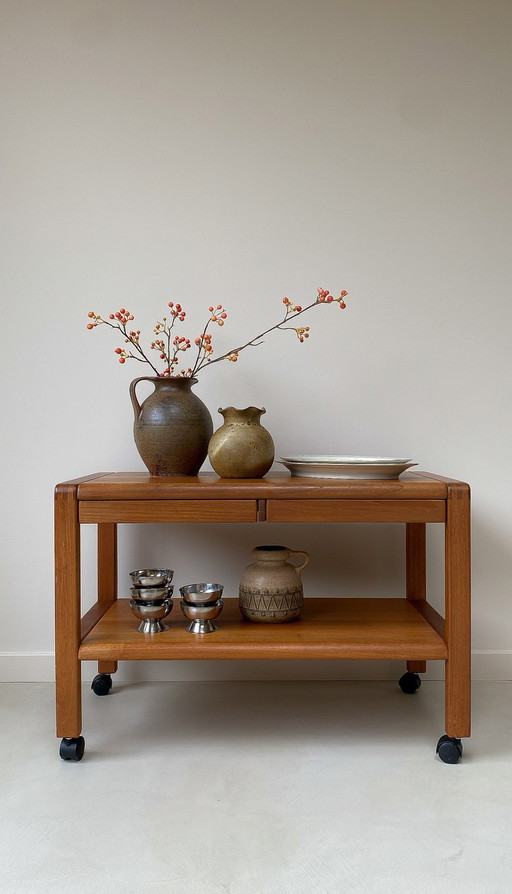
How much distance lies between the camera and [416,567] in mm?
2178

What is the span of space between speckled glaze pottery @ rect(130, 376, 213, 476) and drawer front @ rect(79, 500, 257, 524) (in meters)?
0.24

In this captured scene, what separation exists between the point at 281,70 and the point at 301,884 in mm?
2179

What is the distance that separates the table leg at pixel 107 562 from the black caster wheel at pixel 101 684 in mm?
50

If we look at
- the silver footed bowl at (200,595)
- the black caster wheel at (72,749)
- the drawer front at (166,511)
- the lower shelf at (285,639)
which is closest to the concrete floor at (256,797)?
the black caster wheel at (72,749)

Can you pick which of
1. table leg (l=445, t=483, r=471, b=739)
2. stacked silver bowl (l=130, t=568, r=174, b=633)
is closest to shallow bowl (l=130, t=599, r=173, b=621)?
stacked silver bowl (l=130, t=568, r=174, b=633)

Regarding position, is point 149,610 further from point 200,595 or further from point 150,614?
point 200,595

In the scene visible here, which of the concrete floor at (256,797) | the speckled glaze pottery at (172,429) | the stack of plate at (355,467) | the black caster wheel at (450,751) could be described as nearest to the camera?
the concrete floor at (256,797)

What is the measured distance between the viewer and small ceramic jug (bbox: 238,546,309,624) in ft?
6.15

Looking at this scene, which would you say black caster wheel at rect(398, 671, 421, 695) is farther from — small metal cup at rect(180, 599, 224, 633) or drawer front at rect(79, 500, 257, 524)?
drawer front at rect(79, 500, 257, 524)

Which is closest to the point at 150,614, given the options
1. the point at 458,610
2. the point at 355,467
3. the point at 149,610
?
the point at 149,610

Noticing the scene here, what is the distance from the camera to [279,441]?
2.29 m

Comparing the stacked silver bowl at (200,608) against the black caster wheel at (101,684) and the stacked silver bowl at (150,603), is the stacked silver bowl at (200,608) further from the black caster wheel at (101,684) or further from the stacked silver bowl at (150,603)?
the black caster wheel at (101,684)

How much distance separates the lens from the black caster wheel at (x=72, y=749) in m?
1.69

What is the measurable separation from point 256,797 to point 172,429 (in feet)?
2.98
